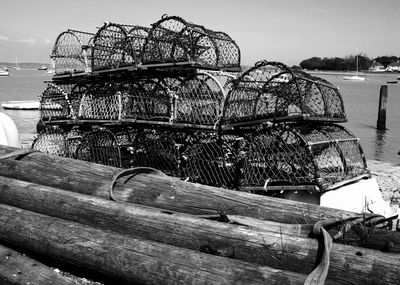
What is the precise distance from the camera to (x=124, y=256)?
2.34 meters

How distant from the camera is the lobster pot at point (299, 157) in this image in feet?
Answer: 16.6

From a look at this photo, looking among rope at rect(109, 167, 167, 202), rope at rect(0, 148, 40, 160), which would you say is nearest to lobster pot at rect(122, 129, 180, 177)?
rope at rect(0, 148, 40, 160)

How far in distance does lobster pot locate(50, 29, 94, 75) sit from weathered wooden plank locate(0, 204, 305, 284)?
491 centimetres

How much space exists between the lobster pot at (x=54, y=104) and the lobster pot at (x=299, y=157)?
351cm

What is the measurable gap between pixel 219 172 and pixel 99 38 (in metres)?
2.98

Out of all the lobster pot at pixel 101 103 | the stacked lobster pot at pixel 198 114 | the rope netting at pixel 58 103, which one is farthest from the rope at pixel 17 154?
the rope netting at pixel 58 103

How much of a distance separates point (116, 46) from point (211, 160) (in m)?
2.36

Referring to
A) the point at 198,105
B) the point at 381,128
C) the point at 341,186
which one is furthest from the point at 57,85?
the point at 381,128

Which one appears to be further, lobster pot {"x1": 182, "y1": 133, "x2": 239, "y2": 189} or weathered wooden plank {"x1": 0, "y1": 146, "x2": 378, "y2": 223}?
lobster pot {"x1": 182, "y1": 133, "x2": 239, "y2": 189}

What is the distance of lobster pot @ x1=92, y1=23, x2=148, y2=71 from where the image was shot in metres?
6.80

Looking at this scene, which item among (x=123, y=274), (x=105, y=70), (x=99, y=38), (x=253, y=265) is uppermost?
(x=99, y=38)

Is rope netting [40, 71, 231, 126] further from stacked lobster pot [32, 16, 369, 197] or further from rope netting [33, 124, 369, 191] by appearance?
rope netting [33, 124, 369, 191]

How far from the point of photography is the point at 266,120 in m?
5.35

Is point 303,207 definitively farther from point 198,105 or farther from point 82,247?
point 198,105
